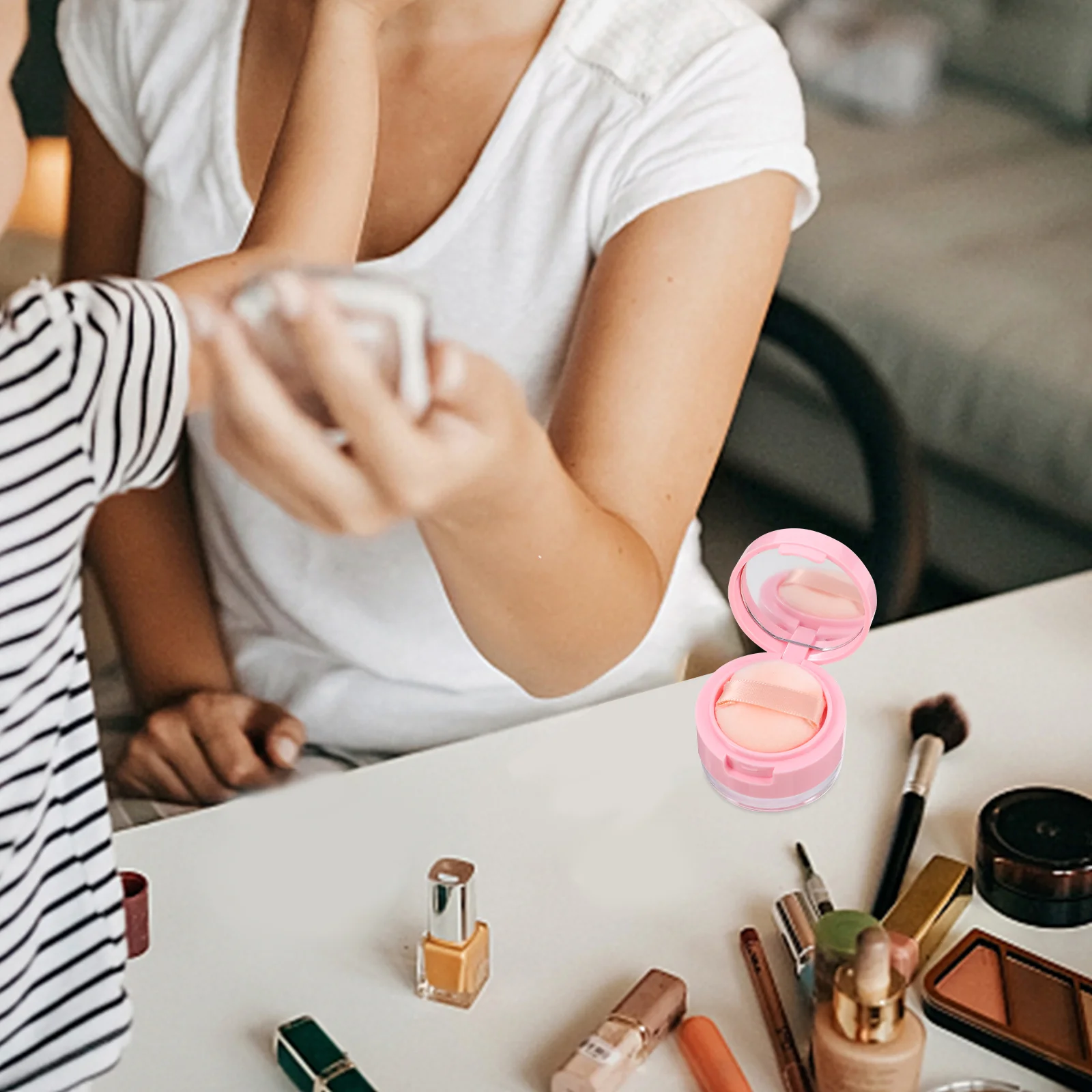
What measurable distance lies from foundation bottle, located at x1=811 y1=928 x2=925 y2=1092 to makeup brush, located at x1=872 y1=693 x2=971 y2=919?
6cm

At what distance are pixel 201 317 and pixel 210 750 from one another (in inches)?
7.7

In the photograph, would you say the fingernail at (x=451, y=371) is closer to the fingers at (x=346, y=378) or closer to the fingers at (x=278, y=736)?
the fingers at (x=346, y=378)

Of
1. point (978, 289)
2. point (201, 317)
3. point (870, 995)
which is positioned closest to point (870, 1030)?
point (870, 995)

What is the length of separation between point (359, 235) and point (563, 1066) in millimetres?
196

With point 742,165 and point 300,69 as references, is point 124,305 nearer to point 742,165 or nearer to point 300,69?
point 300,69

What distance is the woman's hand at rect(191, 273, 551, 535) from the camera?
0.22 metres

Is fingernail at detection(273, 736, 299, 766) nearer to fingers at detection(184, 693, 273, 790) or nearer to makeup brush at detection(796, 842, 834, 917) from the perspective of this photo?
fingers at detection(184, 693, 273, 790)

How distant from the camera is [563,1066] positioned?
34 centimetres

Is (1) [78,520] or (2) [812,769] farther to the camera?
(2) [812,769]

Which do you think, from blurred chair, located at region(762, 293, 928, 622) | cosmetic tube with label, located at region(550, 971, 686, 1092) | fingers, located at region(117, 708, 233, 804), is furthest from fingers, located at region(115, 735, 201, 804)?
blurred chair, located at region(762, 293, 928, 622)

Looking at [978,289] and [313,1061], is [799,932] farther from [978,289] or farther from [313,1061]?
[978,289]

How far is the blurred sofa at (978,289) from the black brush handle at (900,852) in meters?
0.12

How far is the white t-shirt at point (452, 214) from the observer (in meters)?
0.36

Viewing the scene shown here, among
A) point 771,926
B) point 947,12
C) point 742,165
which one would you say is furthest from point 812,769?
point 947,12
